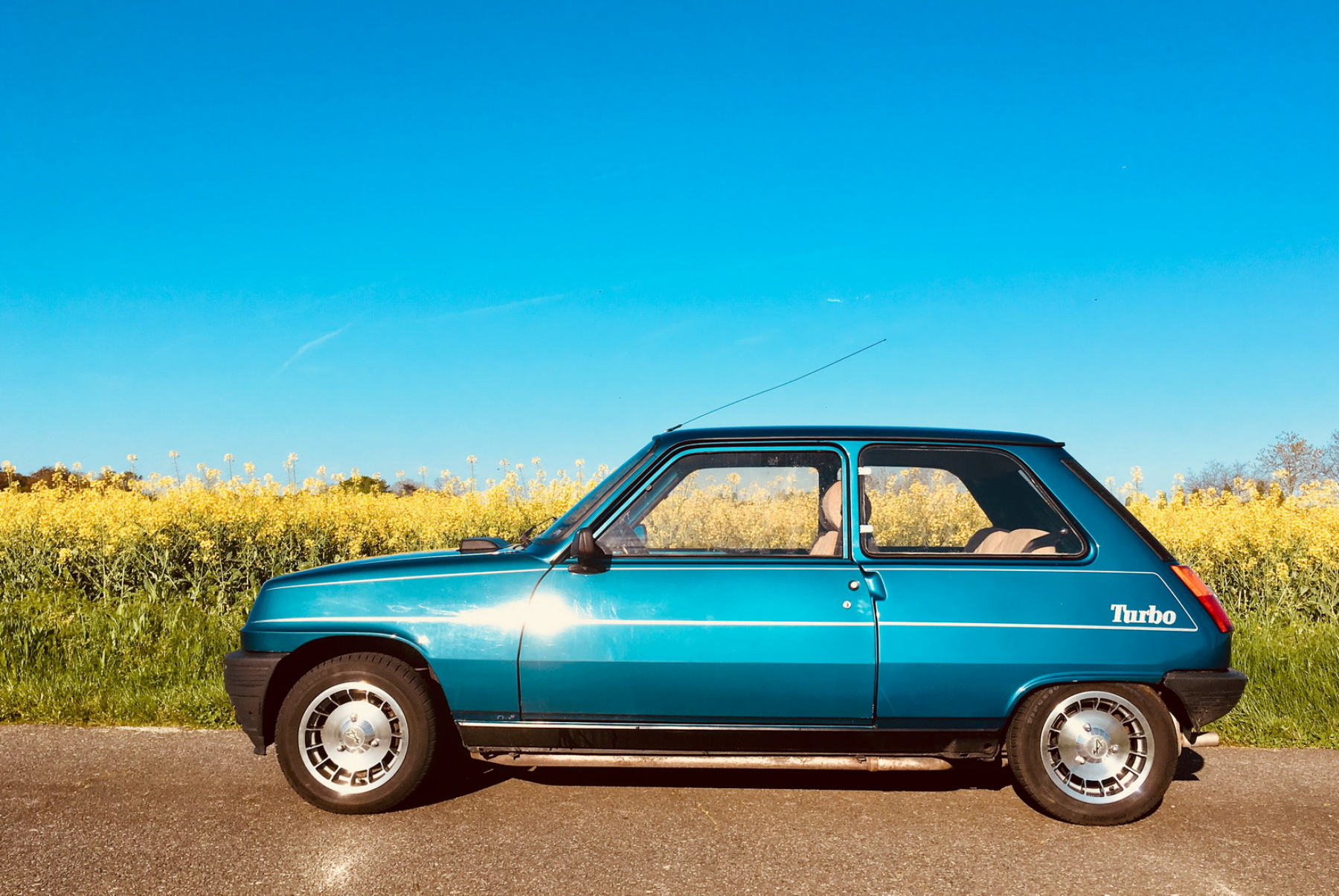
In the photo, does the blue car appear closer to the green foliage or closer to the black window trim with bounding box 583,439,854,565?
the black window trim with bounding box 583,439,854,565

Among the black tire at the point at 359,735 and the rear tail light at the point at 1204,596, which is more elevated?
the rear tail light at the point at 1204,596

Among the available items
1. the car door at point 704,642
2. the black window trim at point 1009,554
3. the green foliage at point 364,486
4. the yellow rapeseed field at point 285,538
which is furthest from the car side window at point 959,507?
the green foliage at point 364,486

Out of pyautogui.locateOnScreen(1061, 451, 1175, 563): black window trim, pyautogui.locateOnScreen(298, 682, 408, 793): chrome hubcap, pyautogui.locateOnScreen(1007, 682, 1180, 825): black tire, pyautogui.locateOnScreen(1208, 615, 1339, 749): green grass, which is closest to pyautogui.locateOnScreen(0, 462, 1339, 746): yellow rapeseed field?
pyautogui.locateOnScreen(1208, 615, 1339, 749): green grass

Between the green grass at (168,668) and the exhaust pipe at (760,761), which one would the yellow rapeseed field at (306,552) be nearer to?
the green grass at (168,668)

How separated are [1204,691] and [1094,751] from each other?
51 centimetres

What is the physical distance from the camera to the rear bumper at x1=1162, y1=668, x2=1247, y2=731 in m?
3.82

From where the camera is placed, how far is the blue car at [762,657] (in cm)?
379

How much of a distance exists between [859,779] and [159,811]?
3.18m

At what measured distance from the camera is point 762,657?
3.78 meters

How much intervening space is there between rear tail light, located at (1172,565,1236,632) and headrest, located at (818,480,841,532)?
1458 millimetres

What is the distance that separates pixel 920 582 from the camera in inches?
152

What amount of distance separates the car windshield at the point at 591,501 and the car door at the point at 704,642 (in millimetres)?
153

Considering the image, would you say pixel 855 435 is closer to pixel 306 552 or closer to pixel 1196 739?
pixel 1196 739

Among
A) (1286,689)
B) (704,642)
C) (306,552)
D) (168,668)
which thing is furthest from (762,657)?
(306,552)
